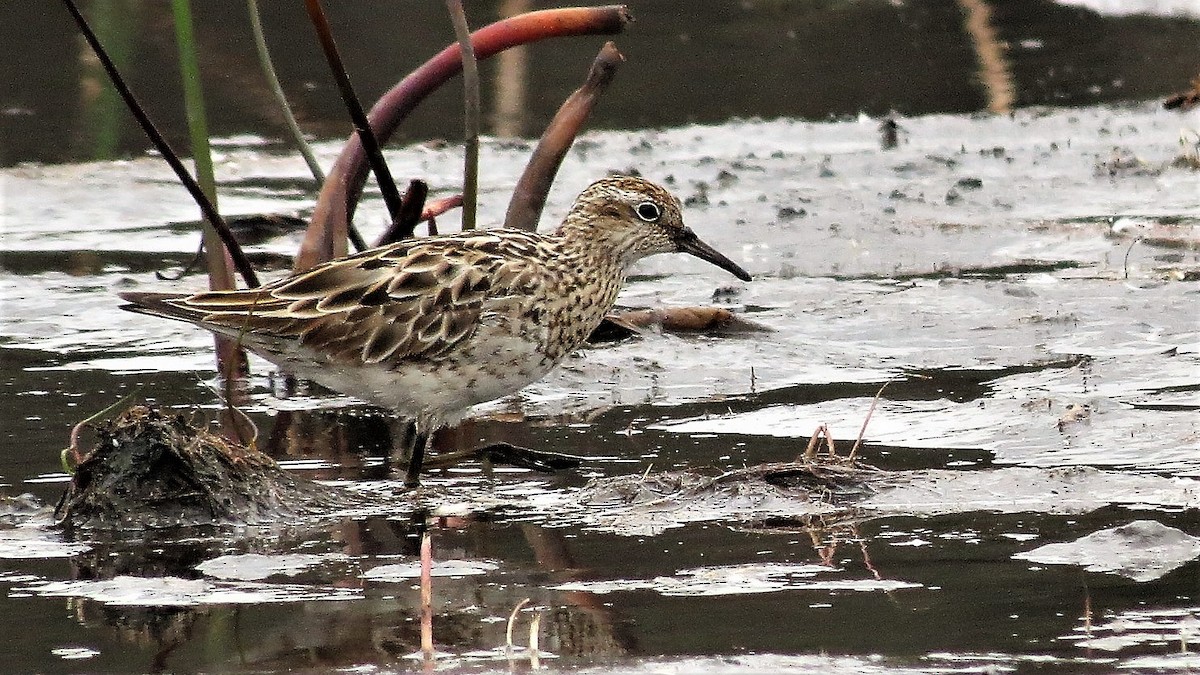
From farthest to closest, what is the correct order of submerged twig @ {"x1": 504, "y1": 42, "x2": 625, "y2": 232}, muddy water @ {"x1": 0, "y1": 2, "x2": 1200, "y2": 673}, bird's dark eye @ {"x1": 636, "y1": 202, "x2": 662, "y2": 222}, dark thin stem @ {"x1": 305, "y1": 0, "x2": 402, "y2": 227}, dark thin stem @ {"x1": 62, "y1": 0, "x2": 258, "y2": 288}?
submerged twig @ {"x1": 504, "y1": 42, "x2": 625, "y2": 232} → bird's dark eye @ {"x1": 636, "y1": 202, "x2": 662, "y2": 222} → dark thin stem @ {"x1": 305, "y1": 0, "x2": 402, "y2": 227} → dark thin stem @ {"x1": 62, "y1": 0, "x2": 258, "y2": 288} → muddy water @ {"x1": 0, "y1": 2, "x2": 1200, "y2": 673}

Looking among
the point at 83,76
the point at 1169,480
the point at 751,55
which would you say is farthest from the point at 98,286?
the point at 751,55

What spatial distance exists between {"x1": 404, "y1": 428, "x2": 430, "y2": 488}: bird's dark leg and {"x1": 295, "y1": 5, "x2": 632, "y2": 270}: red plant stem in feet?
4.97

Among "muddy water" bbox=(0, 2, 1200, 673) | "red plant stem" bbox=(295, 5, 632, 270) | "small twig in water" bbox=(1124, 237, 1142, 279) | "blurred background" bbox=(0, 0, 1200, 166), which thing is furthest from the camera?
"blurred background" bbox=(0, 0, 1200, 166)

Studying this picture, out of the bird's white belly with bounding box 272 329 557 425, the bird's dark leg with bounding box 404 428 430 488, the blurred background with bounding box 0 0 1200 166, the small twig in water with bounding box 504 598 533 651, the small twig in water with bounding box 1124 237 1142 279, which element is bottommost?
the small twig in water with bounding box 504 598 533 651

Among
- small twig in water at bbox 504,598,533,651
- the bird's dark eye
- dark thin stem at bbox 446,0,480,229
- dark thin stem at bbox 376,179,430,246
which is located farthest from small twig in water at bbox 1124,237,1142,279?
small twig in water at bbox 504,598,533,651

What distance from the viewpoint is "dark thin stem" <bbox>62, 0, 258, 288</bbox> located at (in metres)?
7.27

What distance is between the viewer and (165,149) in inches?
295

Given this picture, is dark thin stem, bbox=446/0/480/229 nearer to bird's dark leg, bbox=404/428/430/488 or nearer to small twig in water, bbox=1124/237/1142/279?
bird's dark leg, bbox=404/428/430/488

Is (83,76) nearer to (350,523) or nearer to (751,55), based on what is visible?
(751,55)

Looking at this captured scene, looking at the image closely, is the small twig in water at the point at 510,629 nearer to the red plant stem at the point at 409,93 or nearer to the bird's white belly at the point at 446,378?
the bird's white belly at the point at 446,378

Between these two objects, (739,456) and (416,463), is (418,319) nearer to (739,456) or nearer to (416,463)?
(416,463)

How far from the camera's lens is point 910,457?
22.7 feet

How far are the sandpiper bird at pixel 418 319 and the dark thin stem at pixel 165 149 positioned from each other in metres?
0.46

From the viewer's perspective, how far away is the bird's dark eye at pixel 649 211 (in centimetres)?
792
